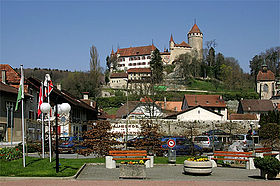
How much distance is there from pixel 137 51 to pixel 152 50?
7062 millimetres

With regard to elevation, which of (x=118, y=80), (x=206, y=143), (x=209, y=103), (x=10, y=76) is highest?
(x=118, y=80)

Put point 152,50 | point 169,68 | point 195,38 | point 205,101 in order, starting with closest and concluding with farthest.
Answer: point 205,101 → point 169,68 → point 152,50 → point 195,38

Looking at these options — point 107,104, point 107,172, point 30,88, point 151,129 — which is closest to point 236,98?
point 107,104

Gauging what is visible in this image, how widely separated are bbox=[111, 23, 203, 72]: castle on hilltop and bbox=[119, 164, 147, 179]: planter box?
5511 inches

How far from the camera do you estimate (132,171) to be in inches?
605

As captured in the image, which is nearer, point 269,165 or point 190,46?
point 269,165

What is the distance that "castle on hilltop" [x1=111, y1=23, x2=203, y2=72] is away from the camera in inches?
6186

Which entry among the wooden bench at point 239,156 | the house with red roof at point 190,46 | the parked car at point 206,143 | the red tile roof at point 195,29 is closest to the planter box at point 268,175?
the wooden bench at point 239,156

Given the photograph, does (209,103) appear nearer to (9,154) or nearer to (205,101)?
(205,101)

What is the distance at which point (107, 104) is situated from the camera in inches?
4063

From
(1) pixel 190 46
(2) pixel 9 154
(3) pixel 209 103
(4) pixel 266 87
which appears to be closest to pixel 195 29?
(1) pixel 190 46

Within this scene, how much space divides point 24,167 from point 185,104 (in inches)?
2639

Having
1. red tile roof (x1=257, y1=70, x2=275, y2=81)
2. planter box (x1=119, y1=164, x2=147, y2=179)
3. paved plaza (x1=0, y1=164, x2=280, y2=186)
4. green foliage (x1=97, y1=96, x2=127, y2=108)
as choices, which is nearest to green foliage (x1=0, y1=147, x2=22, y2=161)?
paved plaza (x1=0, y1=164, x2=280, y2=186)

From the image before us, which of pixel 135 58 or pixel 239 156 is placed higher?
pixel 135 58
